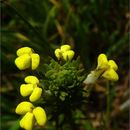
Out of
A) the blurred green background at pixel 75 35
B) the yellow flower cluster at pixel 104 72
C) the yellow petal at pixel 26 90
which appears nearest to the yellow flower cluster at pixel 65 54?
the yellow flower cluster at pixel 104 72

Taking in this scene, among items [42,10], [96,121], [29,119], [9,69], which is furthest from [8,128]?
[29,119]

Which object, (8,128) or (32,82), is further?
(8,128)

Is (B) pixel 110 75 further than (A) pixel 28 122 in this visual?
Yes

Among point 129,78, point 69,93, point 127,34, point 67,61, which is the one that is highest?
point 127,34

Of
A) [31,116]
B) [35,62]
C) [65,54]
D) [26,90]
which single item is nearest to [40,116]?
[31,116]

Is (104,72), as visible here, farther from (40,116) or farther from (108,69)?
(40,116)

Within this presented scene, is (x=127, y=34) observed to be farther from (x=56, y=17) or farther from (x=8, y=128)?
(x=8, y=128)

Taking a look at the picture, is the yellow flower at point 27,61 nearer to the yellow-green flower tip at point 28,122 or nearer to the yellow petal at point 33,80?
the yellow petal at point 33,80
